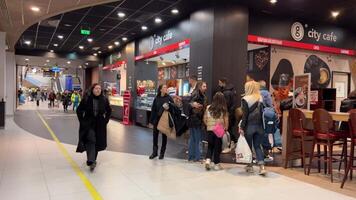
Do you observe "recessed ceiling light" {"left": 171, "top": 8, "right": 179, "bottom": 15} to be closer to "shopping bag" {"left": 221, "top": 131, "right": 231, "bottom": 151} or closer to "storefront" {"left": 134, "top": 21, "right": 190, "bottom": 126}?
"storefront" {"left": 134, "top": 21, "right": 190, "bottom": 126}

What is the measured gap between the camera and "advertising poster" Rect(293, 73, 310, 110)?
628 centimetres

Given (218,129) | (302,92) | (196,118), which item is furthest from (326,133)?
(196,118)

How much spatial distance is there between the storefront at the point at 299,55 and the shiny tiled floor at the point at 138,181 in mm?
3833

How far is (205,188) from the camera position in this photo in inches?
161

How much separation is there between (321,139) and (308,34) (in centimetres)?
513

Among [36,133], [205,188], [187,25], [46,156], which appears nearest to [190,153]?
[205,188]

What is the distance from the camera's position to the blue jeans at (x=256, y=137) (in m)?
4.82

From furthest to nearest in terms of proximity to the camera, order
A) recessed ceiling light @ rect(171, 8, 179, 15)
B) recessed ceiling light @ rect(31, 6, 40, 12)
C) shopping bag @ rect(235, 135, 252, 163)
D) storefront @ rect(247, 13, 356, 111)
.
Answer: recessed ceiling light @ rect(171, 8, 179, 15), storefront @ rect(247, 13, 356, 111), recessed ceiling light @ rect(31, 6, 40, 12), shopping bag @ rect(235, 135, 252, 163)

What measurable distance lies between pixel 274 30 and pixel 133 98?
6.15 meters

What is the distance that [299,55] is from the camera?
904 cm

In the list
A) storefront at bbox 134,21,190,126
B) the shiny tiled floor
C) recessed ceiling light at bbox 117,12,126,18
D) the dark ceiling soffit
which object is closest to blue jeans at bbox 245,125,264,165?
the shiny tiled floor

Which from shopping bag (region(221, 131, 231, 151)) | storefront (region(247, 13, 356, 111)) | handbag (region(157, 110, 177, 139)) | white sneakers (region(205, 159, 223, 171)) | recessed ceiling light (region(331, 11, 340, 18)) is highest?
recessed ceiling light (region(331, 11, 340, 18))

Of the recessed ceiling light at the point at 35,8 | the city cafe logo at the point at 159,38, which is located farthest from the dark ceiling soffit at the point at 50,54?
the recessed ceiling light at the point at 35,8

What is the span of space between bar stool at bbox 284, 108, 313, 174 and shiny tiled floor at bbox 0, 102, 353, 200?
26.2 inches
